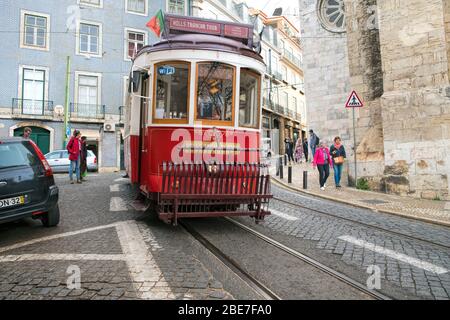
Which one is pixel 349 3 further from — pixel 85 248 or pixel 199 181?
pixel 85 248

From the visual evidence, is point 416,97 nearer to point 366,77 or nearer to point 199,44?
point 366,77

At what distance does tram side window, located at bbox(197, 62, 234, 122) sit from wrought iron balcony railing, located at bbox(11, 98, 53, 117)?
20179 millimetres

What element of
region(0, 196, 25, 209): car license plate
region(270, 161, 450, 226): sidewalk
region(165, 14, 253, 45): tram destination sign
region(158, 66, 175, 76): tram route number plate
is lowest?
region(270, 161, 450, 226): sidewalk

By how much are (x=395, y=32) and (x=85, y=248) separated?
10126 mm

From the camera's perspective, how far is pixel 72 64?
22.9 meters

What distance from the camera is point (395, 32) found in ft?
32.6

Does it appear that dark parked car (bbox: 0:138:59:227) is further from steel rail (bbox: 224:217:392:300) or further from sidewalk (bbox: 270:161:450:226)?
sidewalk (bbox: 270:161:450:226)

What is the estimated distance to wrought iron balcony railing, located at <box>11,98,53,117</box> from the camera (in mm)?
21094

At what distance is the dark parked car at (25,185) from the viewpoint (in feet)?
15.0

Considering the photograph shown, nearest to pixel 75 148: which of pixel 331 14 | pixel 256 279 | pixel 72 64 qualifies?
pixel 256 279

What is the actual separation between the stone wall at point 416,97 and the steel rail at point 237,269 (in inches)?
279

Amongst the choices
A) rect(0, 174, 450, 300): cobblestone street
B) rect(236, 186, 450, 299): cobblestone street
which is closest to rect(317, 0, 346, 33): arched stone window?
rect(236, 186, 450, 299): cobblestone street
